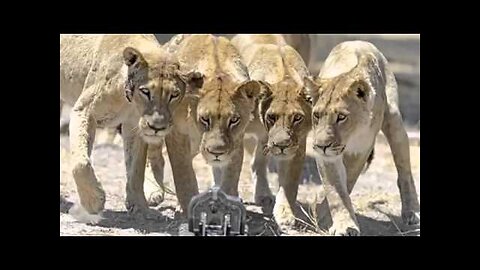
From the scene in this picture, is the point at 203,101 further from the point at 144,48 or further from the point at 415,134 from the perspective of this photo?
the point at 415,134

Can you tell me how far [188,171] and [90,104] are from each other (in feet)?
2.37

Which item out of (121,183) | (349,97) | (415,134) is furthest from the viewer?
(415,134)

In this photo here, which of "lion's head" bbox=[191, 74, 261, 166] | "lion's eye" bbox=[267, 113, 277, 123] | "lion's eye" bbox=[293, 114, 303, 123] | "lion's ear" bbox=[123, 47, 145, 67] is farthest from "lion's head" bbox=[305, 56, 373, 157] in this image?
"lion's ear" bbox=[123, 47, 145, 67]

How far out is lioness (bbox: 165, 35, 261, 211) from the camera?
6.27 m

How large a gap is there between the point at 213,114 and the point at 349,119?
30.5 inches

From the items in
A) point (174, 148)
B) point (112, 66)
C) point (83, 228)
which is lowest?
point (83, 228)

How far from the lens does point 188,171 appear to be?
6793mm

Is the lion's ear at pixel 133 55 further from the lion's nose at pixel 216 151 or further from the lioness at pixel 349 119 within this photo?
the lioness at pixel 349 119

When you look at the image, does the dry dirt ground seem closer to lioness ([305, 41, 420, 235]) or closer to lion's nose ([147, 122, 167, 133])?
lioness ([305, 41, 420, 235])

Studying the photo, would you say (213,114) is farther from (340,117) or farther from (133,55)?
(340,117)

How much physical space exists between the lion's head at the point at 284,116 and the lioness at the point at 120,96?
0.49m

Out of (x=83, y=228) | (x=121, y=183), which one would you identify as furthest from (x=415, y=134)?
(x=83, y=228)

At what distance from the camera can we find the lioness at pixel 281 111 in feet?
21.2

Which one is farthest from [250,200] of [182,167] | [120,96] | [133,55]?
[133,55]
